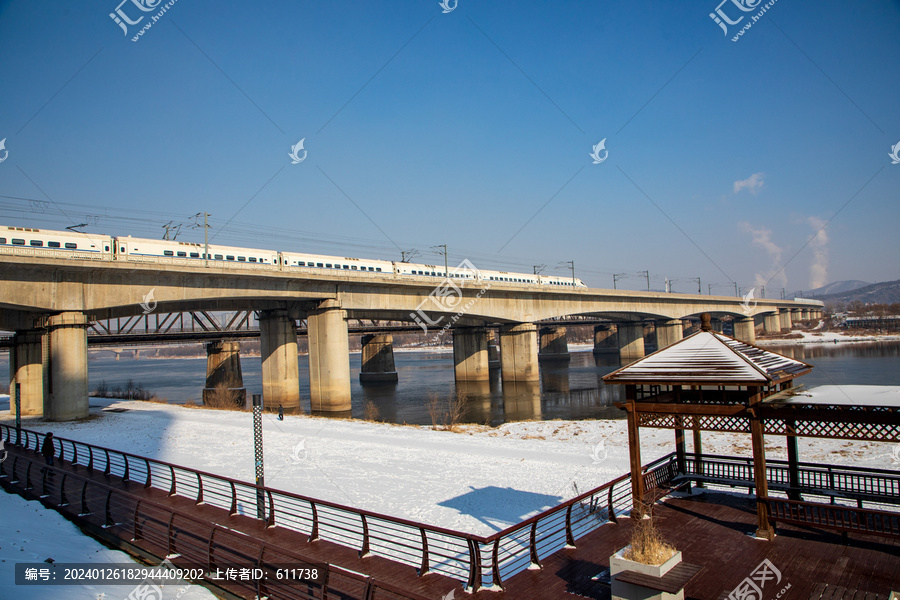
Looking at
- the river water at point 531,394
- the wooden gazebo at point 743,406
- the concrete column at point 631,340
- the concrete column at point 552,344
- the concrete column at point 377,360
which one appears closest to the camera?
the wooden gazebo at point 743,406

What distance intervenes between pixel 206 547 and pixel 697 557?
945cm

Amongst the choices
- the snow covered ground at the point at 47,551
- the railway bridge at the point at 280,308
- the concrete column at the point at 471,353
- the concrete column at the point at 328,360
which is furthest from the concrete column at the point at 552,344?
the snow covered ground at the point at 47,551

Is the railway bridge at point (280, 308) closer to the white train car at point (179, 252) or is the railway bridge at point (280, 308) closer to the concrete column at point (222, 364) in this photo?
the white train car at point (179, 252)

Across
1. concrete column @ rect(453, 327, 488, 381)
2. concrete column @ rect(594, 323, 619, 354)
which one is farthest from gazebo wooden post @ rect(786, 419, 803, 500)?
concrete column @ rect(594, 323, 619, 354)

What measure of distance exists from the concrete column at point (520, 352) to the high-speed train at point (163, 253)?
10.5m

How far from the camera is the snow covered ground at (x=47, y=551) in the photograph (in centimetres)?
939

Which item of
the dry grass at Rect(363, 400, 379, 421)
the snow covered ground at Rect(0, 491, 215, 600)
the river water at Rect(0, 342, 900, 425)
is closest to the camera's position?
the snow covered ground at Rect(0, 491, 215, 600)

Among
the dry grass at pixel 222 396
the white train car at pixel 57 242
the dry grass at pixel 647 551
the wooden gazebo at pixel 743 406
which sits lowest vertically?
the dry grass at pixel 222 396

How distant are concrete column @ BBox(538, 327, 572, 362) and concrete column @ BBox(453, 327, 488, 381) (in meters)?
49.6

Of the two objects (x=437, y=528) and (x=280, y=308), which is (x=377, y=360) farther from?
(x=437, y=528)

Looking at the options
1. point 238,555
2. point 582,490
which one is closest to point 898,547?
point 582,490

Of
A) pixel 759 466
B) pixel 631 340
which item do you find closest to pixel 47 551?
pixel 759 466

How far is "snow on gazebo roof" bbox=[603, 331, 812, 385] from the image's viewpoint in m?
10.2

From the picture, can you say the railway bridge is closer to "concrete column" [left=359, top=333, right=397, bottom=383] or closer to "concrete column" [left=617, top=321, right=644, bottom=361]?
"concrete column" [left=359, top=333, right=397, bottom=383]
